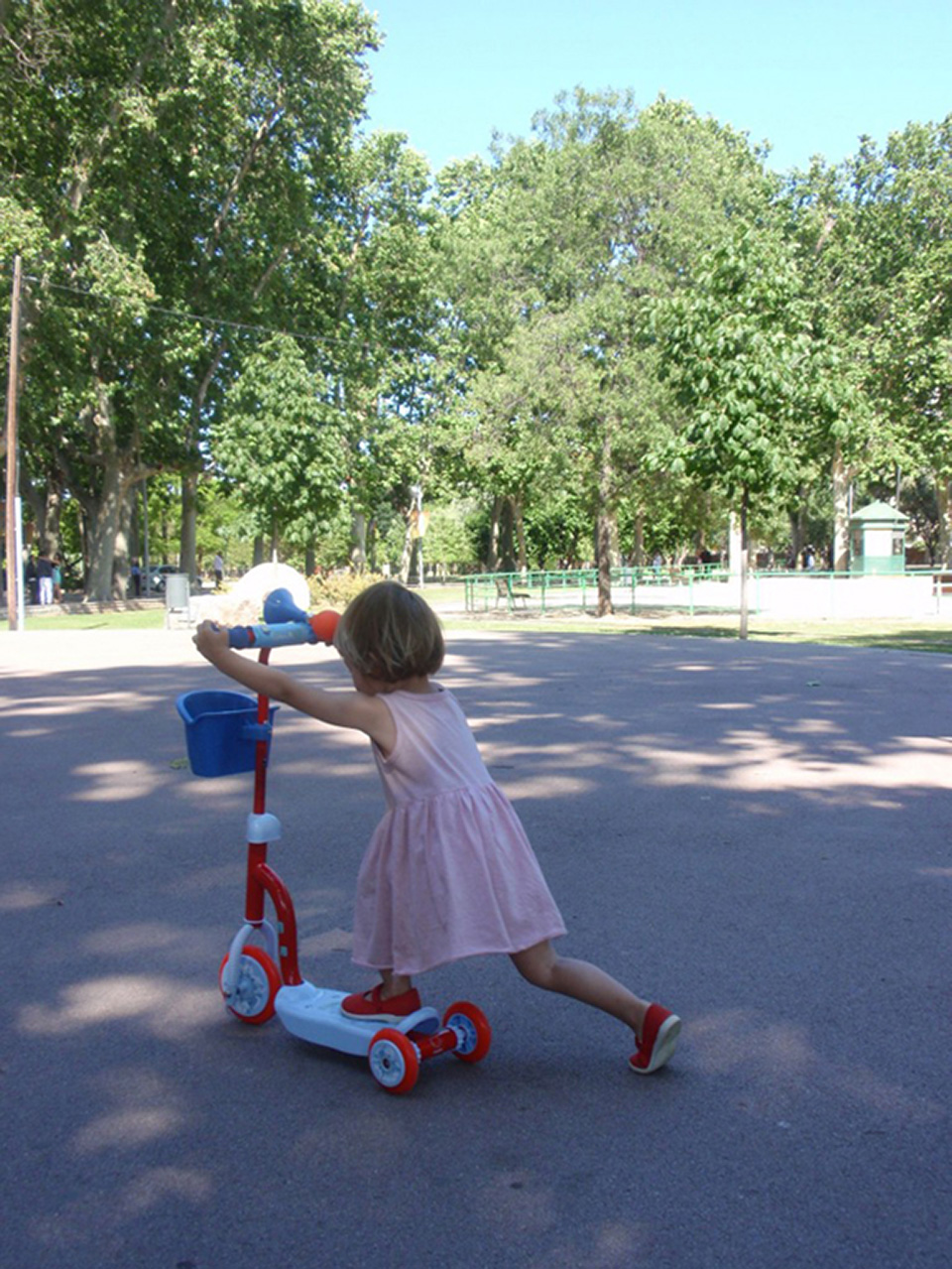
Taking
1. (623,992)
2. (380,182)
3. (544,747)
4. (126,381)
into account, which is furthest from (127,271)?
(623,992)

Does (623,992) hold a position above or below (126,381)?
below

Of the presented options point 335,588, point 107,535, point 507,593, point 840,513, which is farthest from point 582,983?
point 840,513

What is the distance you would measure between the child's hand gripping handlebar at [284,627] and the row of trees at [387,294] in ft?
60.3

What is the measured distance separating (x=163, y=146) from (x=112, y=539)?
1184cm

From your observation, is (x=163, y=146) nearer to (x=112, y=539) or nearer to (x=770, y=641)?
(x=112, y=539)

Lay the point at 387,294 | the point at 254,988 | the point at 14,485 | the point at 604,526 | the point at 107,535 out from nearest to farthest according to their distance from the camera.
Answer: the point at 254,988
the point at 14,485
the point at 604,526
the point at 107,535
the point at 387,294

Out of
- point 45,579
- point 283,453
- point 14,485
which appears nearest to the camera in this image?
point 14,485

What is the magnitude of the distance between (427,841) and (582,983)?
0.56m

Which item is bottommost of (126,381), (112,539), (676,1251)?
(676,1251)

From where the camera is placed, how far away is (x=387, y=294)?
47969mm

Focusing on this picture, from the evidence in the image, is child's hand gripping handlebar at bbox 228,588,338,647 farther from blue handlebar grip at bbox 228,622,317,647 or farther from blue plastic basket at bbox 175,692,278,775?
blue plastic basket at bbox 175,692,278,775

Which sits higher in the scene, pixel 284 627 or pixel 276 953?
pixel 284 627

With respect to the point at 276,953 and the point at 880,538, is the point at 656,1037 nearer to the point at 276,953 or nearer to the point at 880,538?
the point at 276,953

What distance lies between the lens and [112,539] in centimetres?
4012
